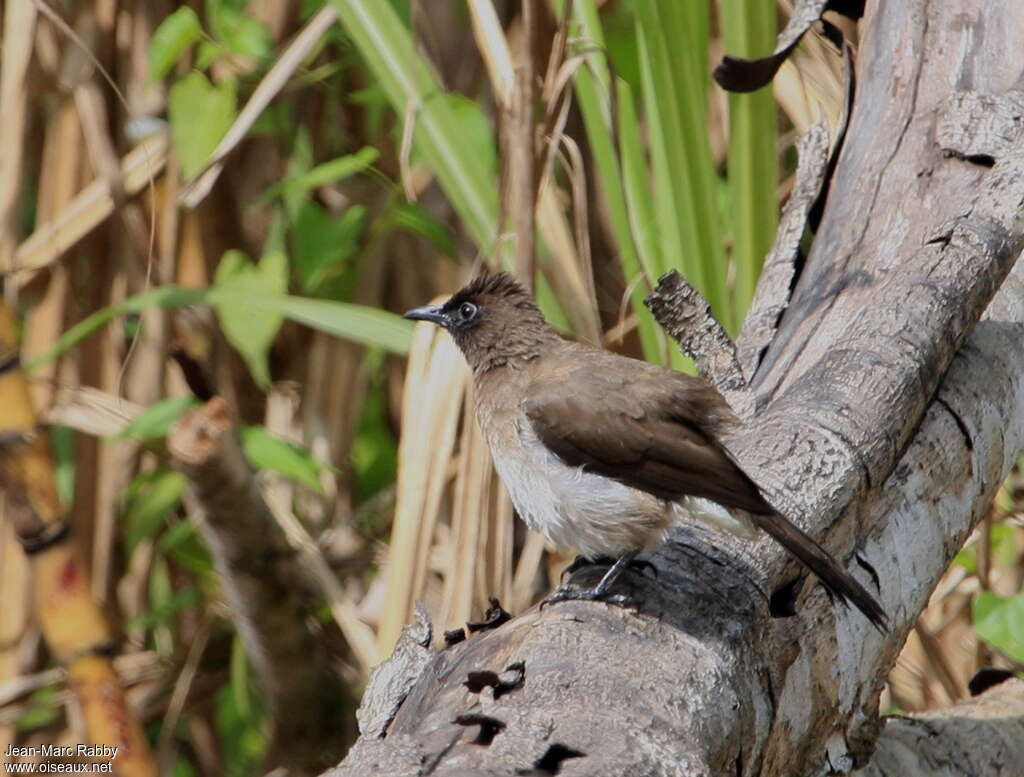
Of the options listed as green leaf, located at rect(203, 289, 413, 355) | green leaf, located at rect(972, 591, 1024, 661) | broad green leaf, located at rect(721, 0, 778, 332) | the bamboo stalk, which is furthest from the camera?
the bamboo stalk

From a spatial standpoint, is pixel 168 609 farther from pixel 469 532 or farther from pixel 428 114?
pixel 428 114

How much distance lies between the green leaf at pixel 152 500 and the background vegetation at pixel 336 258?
0.01 meters

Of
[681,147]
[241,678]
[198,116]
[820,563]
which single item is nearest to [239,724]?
[241,678]

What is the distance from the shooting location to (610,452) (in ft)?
8.54

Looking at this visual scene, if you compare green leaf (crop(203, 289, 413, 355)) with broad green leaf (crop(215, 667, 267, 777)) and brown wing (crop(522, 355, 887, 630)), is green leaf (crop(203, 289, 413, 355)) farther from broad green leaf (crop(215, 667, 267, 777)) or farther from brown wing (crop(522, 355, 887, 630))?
broad green leaf (crop(215, 667, 267, 777))

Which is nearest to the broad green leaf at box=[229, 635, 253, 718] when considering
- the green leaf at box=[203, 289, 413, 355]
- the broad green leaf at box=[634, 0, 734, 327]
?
the green leaf at box=[203, 289, 413, 355]

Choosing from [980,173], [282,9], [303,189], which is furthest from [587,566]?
[282,9]

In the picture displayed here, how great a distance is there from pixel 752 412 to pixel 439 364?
937 millimetres

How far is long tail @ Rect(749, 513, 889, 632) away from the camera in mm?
2115

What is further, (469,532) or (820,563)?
(469,532)

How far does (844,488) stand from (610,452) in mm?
474

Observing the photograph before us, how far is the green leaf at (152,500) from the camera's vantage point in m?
3.88

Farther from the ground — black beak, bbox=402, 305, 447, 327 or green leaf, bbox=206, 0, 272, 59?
green leaf, bbox=206, 0, 272, 59

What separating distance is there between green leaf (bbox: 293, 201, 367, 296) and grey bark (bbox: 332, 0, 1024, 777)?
5.14 feet
